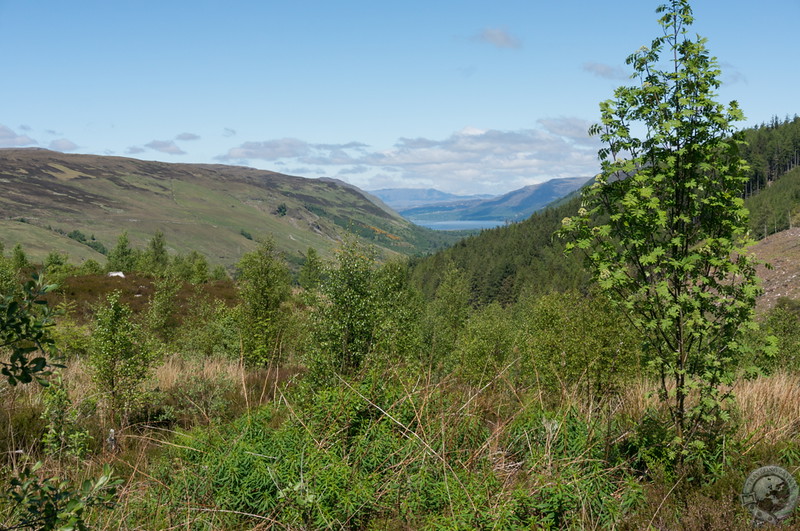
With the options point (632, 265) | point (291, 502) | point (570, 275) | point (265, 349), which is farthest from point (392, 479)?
point (570, 275)

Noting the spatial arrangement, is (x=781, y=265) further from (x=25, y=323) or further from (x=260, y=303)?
(x=25, y=323)

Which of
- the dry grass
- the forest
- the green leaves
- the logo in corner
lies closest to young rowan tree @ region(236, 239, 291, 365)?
the forest

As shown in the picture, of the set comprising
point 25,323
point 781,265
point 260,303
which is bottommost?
point 260,303

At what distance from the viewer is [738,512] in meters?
5.21

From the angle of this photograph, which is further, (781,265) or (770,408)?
(781,265)

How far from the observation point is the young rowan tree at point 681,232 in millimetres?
5949

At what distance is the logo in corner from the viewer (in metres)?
4.94

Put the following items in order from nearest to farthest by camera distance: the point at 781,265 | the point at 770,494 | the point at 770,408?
1. the point at 770,494
2. the point at 770,408
3. the point at 781,265

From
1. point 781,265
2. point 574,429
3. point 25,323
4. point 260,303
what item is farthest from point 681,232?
point 781,265

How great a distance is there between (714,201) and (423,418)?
448 cm

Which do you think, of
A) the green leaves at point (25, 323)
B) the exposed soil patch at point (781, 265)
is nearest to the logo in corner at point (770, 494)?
the green leaves at point (25, 323)

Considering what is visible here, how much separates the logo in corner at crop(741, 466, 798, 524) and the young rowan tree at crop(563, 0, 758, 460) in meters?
0.76

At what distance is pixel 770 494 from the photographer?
198 inches

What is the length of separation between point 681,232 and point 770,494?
3063 millimetres
